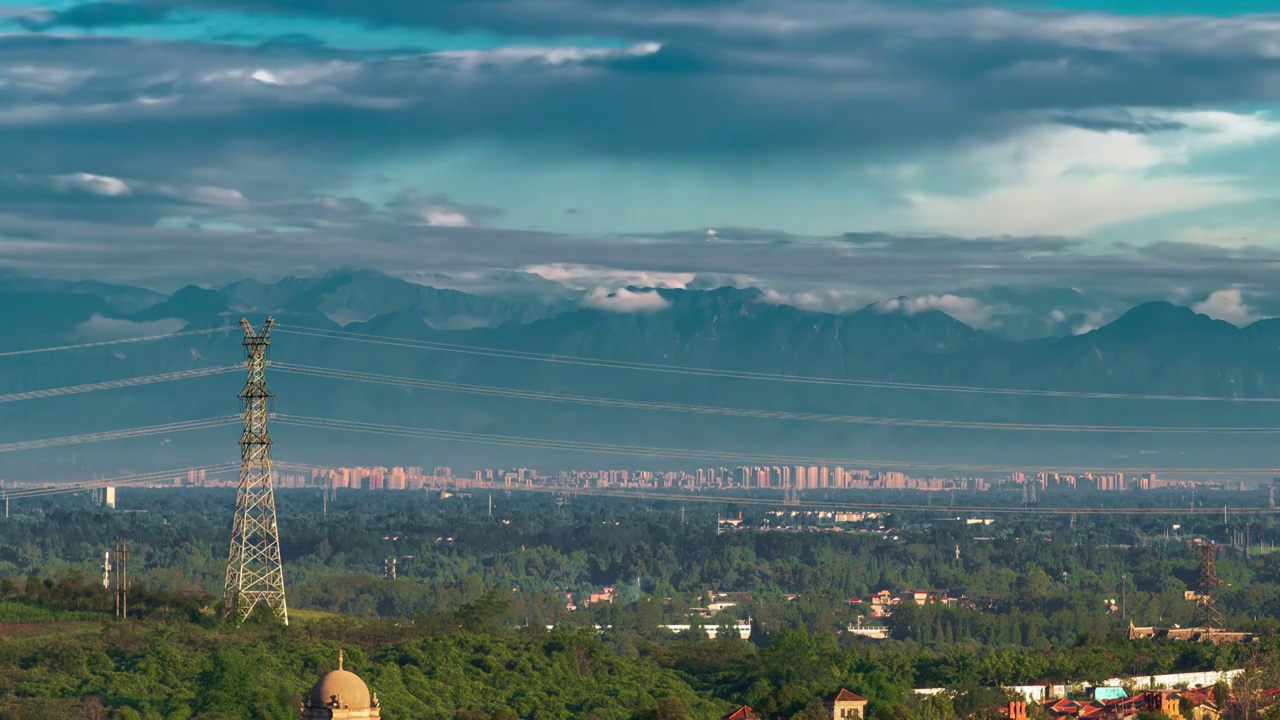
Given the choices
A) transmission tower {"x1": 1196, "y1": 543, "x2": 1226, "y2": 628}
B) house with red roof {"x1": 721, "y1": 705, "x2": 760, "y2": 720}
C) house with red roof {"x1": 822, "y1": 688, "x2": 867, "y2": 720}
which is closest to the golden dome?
house with red roof {"x1": 721, "y1": 705, "x2": 760, "y2": 720}

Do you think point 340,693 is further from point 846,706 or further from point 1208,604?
point 1208,604

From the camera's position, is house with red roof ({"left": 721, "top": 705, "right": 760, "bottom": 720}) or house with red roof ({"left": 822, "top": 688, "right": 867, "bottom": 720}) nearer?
house with red roof ({"left": 721, "top": 705, "right": 760, "bottom": 720})

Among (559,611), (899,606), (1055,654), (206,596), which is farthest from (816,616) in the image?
(206,596)

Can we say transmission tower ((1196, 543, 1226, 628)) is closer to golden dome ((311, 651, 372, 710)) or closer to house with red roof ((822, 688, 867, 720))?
house with red roof ((822, 688, 867, 720))

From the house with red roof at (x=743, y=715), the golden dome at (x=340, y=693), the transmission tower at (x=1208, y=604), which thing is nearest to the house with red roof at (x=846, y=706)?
the house with red roof at (x=743, y=715)

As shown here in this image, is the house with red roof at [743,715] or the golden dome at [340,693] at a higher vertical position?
the golden dome at [340,693]

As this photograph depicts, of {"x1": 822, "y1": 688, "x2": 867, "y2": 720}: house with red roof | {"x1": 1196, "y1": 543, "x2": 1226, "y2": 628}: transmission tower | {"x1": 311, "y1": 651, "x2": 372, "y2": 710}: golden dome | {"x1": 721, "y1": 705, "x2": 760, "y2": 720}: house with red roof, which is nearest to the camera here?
{"x1": 311, "y1": 651, "x2": 372, "y2": 710}: golden dome

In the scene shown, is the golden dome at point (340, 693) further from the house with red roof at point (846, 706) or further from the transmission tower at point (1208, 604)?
the transmission tower at point (1208, 604)

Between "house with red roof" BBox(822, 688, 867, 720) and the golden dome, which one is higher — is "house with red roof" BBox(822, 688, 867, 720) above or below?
below

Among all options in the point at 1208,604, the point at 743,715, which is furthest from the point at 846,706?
the point at 1208,604
